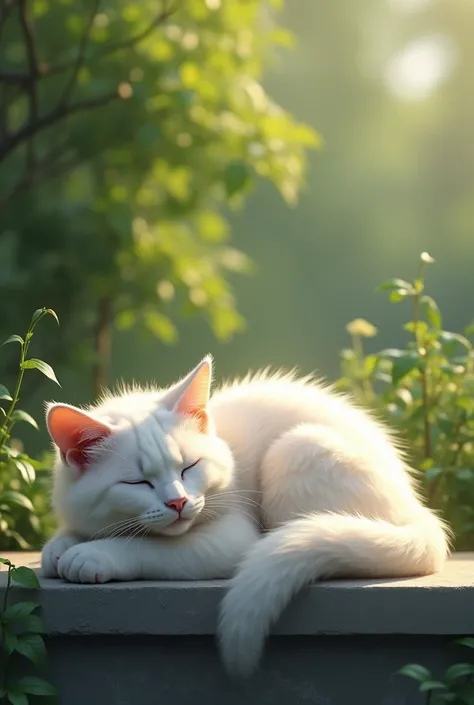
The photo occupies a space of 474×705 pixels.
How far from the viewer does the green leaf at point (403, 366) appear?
8.66 ft

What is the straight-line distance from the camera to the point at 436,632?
1923 millimetres

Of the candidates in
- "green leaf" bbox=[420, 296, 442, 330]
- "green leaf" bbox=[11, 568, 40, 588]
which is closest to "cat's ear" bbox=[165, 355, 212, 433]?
"green leaf" bbox=[11, 568, 40, 588]

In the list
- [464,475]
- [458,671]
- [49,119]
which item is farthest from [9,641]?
[49,119]

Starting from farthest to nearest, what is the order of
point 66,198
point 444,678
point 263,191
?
point 263,191, point 66,198, point 444,678

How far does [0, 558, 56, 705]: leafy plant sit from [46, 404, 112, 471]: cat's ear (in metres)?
0.25

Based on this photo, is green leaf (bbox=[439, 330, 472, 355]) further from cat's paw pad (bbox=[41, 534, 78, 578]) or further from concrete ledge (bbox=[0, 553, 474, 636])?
cat's paw pad (bbox=[41, 534, 78, 578])

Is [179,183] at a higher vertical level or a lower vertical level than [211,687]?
higher

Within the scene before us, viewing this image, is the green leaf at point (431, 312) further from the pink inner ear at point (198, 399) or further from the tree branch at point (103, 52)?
the tree branch at point (103, 52)

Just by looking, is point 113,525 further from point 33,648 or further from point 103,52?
point 103,52

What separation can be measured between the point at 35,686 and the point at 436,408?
1700 millimetres

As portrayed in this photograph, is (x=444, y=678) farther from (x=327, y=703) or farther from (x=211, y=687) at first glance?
(x=211, y=687)

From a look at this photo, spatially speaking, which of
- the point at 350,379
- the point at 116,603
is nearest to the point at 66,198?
the point at 350,379

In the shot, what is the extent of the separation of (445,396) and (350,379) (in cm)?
37

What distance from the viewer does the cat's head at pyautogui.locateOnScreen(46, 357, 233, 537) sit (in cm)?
194
